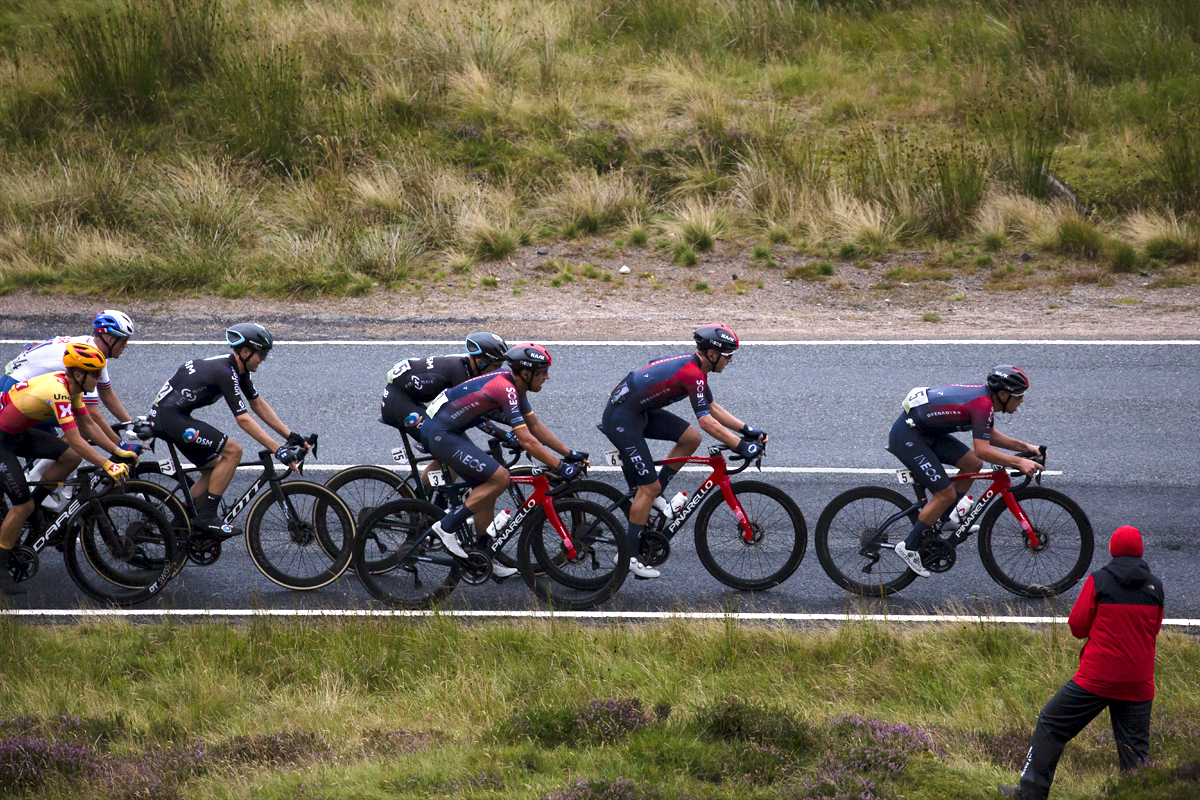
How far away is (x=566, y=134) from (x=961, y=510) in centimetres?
1278

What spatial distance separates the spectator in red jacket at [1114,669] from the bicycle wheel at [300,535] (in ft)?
17.2

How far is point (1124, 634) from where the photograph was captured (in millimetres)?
5770

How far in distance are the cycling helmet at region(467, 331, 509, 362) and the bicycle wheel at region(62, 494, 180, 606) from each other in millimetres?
2761

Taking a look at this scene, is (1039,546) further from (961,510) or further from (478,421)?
(478,421)

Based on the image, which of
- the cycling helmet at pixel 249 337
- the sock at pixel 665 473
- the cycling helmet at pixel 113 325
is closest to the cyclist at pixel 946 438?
the sock at pixel 665 473

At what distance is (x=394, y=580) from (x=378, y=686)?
4.92ft

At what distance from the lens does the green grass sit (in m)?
6.15

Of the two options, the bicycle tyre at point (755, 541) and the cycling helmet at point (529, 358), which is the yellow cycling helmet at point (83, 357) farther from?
the bicycle tyre at point (755, 541)

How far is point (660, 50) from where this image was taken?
22.1 metres

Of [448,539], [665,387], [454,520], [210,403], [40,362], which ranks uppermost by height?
[40,362]

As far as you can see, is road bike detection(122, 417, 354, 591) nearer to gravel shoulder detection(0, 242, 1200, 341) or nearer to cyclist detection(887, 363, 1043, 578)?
cyclist detection(887, 363, 1043, 578)

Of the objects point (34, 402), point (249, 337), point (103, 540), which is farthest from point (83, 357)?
point (103, 540)

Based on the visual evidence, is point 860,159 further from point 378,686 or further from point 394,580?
point 378,686

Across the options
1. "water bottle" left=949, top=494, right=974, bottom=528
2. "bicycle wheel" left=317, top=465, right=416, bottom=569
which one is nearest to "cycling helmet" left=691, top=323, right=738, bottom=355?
"water bottle" left=949, top=494, right=974, bottom=528
